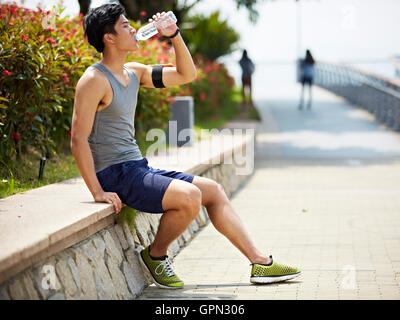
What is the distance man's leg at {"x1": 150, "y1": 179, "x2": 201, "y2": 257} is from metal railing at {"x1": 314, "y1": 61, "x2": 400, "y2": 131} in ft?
43.6

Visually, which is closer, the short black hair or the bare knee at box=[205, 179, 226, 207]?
the short black hair

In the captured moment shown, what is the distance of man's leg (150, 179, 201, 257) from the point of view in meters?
4.83

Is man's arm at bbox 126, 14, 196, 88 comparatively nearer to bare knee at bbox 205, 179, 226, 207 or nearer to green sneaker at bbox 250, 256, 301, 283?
bare knee at bbox 205, 179, 226, 207

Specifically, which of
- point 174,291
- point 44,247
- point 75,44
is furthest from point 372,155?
point 44,247

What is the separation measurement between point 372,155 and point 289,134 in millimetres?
3611

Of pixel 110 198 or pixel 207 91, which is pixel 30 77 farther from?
pixel 207 91

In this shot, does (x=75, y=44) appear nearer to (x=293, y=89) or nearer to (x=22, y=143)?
(x=22, y=143)

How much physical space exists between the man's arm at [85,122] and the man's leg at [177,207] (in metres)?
0.37

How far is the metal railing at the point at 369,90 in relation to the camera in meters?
18.1

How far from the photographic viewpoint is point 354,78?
2358 centimetres

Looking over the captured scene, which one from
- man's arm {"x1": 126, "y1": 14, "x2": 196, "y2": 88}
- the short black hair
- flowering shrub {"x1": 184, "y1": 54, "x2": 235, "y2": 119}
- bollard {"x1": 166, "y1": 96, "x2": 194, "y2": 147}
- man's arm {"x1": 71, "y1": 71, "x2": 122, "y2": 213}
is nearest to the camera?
man's arm {"x1": 71, "y1": 71, "x2": 122, "y2": 213}

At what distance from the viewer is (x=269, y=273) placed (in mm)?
5137

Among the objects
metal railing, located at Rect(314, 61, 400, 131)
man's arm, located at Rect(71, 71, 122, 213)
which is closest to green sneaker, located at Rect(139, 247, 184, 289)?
man's arm, located at Rect(71, 71, 122, 213)

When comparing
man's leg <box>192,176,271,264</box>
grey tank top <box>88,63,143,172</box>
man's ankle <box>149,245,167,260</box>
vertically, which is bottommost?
man's ankle <box>149,245,167,260</box>
